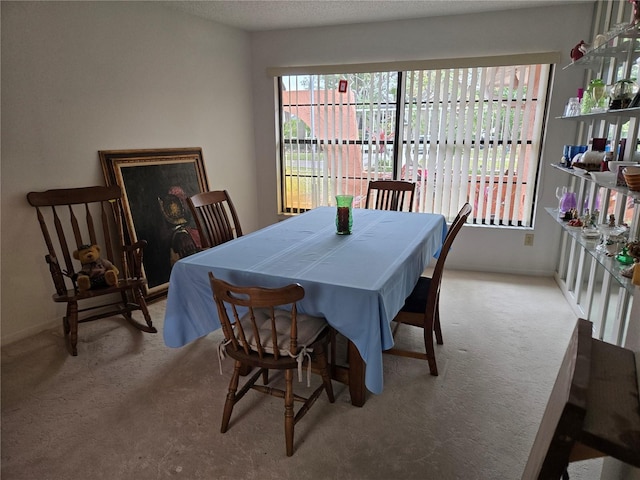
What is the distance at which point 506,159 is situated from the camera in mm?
3871

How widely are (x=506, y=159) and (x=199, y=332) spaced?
3231 millimetres

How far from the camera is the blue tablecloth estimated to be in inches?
66.6

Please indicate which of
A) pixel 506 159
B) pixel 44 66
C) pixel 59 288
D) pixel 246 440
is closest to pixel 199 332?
pixel 246 440

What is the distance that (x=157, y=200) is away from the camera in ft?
11.2

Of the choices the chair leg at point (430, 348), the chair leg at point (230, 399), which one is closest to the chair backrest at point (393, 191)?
the chair leg at point (430, 348)

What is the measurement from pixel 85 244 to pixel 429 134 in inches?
125

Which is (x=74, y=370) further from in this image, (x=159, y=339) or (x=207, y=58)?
(x=207, y=58)

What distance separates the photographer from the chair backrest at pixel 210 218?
2613 mm

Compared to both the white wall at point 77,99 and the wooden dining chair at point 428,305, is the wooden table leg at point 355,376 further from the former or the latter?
the white wall at point 77,99

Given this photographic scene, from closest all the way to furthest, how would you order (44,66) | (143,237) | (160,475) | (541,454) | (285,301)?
(541,454) < (285,301) < (160,475) < (44,66) < (143,237)

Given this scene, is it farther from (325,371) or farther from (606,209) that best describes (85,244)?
(606,209)

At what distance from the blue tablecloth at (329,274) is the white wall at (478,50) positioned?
1.65m

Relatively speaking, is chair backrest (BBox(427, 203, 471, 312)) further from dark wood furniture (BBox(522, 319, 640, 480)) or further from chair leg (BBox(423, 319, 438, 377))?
dark wood furniture (BBox(522, 319, 640, 480))

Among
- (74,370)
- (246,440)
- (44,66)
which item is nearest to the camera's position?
(246,440)
